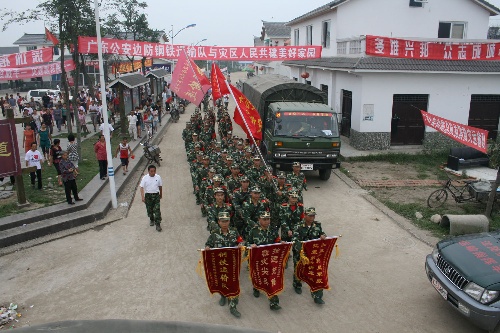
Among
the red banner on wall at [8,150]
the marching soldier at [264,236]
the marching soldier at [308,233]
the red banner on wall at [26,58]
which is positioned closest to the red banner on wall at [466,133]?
the marching soldier at [308,233]

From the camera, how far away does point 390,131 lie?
16812mm

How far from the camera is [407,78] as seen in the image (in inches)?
647

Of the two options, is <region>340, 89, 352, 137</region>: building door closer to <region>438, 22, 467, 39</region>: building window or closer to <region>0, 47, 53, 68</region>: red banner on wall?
<region>438, 22, 467, 39</region>: building window

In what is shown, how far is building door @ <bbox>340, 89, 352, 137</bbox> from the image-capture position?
60.7 feet

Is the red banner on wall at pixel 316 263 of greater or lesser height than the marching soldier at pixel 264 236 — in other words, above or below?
below

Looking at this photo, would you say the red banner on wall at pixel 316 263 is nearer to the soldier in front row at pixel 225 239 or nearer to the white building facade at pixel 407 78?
the soldier in front row at pixel 225 239

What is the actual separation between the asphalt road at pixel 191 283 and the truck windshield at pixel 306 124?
336 centimetres

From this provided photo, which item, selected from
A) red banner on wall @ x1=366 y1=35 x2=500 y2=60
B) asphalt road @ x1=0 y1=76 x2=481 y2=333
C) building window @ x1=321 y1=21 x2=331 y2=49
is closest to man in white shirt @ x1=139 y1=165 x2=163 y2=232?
asphalt road @ x1=0 y1=76 x2=481 y2=333

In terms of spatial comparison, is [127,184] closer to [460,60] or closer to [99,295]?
[99,295]

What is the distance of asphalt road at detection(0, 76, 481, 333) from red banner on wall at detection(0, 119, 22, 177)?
7.47ft

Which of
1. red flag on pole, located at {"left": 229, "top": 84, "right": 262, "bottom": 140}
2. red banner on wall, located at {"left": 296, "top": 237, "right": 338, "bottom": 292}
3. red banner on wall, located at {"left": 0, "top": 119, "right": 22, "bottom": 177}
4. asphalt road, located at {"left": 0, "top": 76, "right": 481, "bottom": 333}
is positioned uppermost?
red flag on pole, located at {"left": 229, "top": 84, "right": 262, "bottom": 140}

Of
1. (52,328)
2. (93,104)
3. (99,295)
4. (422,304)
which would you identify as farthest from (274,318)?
(93,104)

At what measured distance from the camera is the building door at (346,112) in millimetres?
18514

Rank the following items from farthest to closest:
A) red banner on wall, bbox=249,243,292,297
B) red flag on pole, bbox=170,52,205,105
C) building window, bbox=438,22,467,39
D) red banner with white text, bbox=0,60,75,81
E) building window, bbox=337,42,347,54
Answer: red banner with white text, bbox=0,60,75,81 → building window, bbox=438,22,467,39 → building window, bbox=337,42,347,54 → red flag on pole, bbox=170,52,205,105 → red banner on wall, bbox=249,243,292,297
